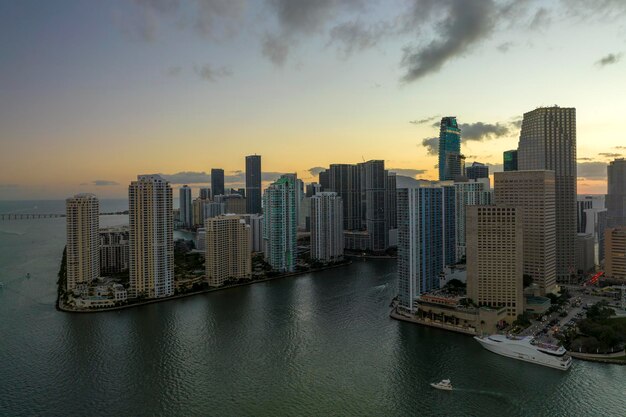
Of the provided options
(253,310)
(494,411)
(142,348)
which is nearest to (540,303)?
(494,411)

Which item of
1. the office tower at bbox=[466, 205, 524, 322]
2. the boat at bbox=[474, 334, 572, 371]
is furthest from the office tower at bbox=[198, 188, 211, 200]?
the boat at bbox=[474, 334, 572, 371]

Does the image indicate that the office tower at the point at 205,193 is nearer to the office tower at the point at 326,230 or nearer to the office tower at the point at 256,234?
the office tower at the point at 256,234

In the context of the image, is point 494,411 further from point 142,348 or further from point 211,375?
point 142,348

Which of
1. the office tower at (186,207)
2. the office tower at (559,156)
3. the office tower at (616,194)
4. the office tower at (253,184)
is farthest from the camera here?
the office tower at (186,207)

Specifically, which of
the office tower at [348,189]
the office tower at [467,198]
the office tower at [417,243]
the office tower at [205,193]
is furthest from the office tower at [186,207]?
the office tower at [417,243]

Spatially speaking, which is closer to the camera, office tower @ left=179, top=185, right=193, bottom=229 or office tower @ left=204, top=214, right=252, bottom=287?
office tower @ left=204, top=214, right=252, bottom=287

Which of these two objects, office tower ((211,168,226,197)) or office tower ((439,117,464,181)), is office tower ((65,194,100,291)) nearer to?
office tower ((439,117,464,181))
